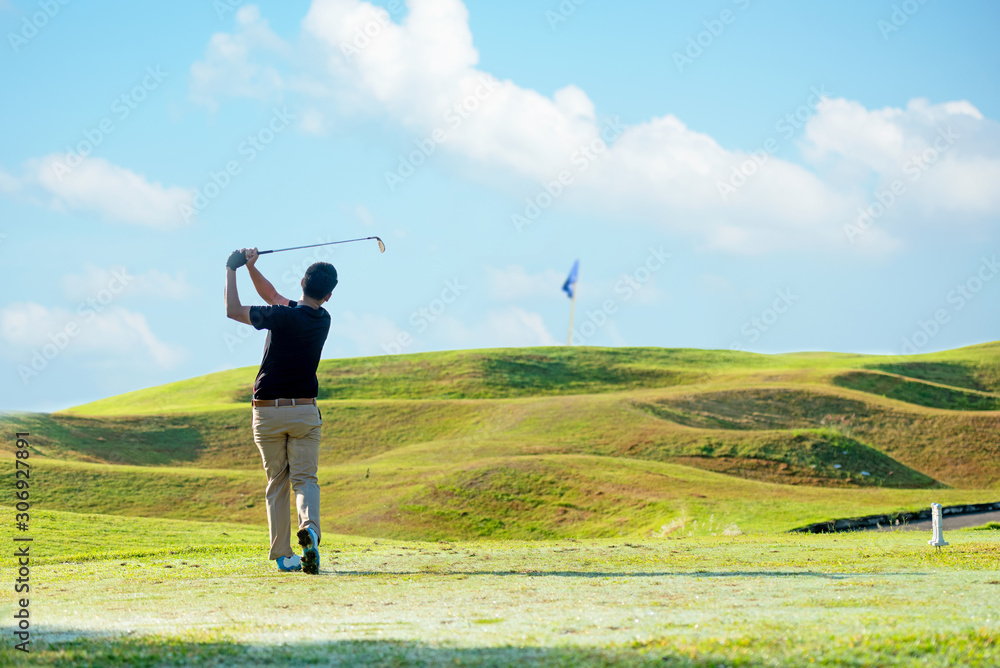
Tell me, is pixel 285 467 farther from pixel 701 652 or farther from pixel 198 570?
pixel 701 652

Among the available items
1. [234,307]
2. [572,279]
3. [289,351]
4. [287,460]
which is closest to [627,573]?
[287,460]

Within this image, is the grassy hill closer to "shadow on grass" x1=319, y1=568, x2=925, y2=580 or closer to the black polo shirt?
"shadow on grass" x1=319, y1=568, x2=925, y2=580

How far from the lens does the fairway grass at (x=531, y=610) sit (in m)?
4.86

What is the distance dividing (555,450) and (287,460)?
106 feet

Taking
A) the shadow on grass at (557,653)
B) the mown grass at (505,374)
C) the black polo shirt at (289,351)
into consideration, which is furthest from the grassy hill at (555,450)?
the shadow on grass at (557,653)

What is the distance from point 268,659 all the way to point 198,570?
5669 millimetres

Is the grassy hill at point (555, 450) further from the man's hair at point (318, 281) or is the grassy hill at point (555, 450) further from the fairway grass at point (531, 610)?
the man's hair at point (318, 281)

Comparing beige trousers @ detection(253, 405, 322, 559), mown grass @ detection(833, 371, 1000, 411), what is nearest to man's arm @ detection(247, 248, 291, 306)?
beige trousers @ detection(253, 405, 322, 559)

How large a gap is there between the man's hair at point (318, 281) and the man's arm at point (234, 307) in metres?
0.69

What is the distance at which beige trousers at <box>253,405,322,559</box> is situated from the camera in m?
9.25

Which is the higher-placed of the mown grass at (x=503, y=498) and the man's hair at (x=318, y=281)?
the man's hair at (x=318, y=281)

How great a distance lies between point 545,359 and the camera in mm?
79812

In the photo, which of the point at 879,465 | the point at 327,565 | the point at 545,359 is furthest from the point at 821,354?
the point at 327,565

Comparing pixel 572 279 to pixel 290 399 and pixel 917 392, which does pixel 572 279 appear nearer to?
pixel 917 392
